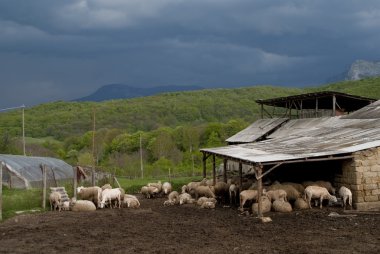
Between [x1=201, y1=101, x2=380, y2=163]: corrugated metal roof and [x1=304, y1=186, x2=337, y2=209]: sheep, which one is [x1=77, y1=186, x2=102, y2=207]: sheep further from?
[x1=304, y1=186, x2=337, y2=209]: sheep

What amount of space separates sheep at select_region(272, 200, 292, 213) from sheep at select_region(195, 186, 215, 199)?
18.0 feet

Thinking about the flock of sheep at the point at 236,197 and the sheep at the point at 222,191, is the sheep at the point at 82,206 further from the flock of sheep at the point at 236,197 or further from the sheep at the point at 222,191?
the sheep at the point at 222,191

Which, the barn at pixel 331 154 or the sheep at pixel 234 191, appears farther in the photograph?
the sheep at pixel 234 191

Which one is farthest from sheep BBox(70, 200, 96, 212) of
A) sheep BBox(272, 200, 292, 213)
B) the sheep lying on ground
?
sheep BBox(272, 200, 292, 213)

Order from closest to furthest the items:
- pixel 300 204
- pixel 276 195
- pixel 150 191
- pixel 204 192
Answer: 1. pixel 300 204
2. pixel 276 195
3. pixel 204 192
4. pixel 150 191

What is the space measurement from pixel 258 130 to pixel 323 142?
1419cm

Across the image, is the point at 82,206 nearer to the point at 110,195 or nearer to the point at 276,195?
the point at 110,195

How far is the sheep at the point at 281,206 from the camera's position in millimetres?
19594

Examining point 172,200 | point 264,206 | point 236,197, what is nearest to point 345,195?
point 264,206

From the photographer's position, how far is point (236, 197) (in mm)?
24562

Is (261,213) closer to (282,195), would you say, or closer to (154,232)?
(282,195)

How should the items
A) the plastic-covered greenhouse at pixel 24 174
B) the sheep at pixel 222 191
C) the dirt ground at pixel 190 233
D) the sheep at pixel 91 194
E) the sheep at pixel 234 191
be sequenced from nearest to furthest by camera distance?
the dirt ground at pixel 190 233
the sheep at pixel 234 191
the sheep at pixel 91 194
the sheep at pixel 222 191
the plastic-covered greenhouse at pixel 24 174

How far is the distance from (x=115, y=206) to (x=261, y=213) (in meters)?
8.29

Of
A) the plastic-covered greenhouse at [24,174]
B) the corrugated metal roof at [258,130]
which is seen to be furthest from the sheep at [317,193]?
the corrugated metal roof at [258,130]
